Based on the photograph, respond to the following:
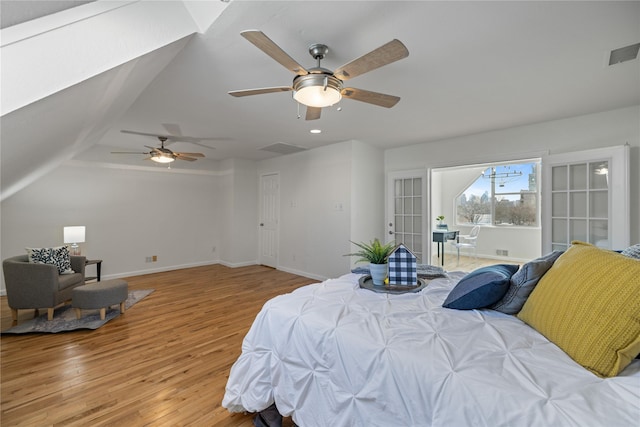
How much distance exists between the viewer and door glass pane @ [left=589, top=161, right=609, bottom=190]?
307 cm

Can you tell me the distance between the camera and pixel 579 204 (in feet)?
10.7

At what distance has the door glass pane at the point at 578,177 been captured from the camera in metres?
3.23

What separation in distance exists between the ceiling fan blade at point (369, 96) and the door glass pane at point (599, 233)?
9.85 ft

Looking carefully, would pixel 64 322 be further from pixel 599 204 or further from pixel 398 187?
pixel 599 204

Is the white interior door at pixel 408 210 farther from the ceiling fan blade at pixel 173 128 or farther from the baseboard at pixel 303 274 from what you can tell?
the ceiling fan blade at pixel 173 128

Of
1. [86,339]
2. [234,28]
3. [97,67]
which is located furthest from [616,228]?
[86,339]

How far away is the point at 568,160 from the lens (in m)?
3.29

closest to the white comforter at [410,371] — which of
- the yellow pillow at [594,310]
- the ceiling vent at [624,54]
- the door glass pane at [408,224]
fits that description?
the yellow pillow at [594,310]

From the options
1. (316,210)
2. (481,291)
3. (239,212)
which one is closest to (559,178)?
(481,291)

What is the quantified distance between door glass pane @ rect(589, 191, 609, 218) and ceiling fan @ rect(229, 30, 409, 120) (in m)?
2.91

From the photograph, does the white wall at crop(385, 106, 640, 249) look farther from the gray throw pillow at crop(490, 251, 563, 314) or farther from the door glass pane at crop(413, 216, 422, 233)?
the gray throw pillow at crop(490, 251, 563, 314)

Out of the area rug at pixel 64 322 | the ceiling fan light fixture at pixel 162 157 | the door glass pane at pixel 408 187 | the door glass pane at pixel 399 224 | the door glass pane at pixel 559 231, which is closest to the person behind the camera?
the area rug at pixel 64 322

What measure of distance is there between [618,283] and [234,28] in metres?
2.29

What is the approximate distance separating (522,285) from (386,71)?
5.97 feet
